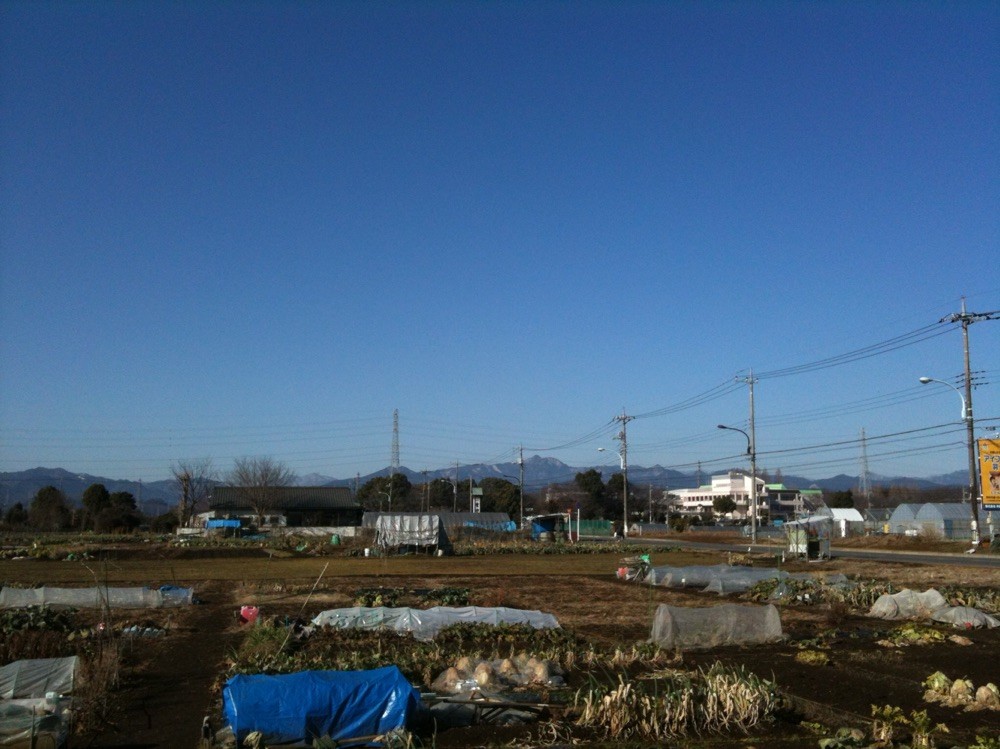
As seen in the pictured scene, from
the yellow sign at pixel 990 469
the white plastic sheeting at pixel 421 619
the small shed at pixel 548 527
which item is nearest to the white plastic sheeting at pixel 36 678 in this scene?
the white plastic sheeting at pixel 421 619

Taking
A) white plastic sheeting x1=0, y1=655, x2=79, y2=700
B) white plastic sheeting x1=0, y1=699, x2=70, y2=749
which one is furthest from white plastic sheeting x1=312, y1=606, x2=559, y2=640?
white plastic sheeting x1=0, y1=699, x2=70, y2=749

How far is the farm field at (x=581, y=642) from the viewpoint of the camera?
923cm

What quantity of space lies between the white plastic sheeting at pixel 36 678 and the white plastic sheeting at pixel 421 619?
5.75 meters

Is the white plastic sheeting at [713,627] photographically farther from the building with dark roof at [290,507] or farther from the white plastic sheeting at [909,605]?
the building with dark roof at [290,507]

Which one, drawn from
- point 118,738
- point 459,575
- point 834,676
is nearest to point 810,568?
point 459,575

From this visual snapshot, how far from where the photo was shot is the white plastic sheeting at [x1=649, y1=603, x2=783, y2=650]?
549 inches

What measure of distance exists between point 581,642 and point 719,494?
6113 inches

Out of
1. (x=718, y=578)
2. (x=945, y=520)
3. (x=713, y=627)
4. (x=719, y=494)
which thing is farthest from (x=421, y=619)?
(x=719, y=494)

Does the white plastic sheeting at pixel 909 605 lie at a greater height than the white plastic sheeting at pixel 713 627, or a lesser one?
lesser

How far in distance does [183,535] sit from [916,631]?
57976mm

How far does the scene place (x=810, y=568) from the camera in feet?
114

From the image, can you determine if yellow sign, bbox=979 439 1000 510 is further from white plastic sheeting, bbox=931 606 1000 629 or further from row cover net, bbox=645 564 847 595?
white plastic sheeting, bbox=931 606 1000 629

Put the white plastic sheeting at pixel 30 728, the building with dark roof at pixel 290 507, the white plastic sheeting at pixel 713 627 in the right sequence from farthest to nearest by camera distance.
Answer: the building with dark roof at pixel 290 507
the white plastic sheeting at pixel 713 627
the white plastic sheeting at pixel 30 728

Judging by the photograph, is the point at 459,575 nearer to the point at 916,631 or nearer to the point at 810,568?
the point at 810,568
